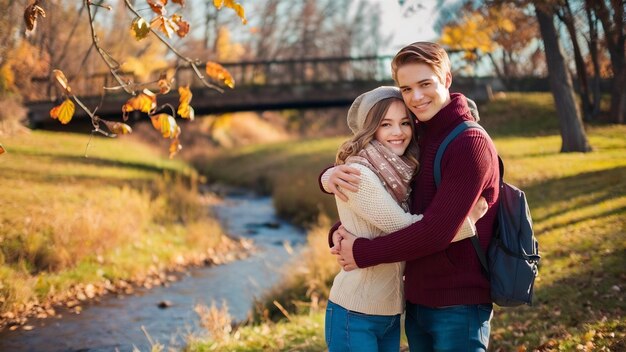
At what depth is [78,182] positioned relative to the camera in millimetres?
15555

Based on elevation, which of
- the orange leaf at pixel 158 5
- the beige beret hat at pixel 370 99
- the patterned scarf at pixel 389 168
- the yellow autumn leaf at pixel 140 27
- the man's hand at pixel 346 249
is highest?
the orange leaf at pixel 158 5

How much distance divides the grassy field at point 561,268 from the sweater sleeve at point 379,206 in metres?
2.69

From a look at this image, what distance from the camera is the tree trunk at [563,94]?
12.3 m

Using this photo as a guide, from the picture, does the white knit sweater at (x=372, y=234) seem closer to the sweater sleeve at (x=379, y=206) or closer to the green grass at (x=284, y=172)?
the sweater sleeve at (x=379, y=206)

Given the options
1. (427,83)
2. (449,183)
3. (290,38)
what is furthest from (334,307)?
(290,38)

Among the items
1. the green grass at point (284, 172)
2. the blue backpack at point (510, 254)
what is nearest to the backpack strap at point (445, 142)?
the blue backpack at point (510, 254)

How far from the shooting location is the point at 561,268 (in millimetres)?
7898

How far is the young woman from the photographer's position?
132 inches

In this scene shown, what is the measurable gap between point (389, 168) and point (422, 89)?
1.35ft

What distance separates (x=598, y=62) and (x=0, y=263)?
8970 mm

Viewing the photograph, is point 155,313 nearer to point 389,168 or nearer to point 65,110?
point 65,110

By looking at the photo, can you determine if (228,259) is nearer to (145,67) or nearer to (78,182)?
(78,182)

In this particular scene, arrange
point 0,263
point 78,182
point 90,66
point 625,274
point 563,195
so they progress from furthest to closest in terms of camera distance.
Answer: point 90,66, point 78,182, point 563,195, point 0,263, point 625,274

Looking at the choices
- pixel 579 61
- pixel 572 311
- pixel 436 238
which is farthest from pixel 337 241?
pixel 579 61
